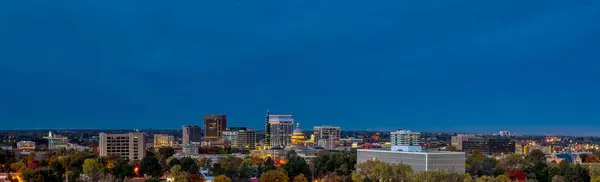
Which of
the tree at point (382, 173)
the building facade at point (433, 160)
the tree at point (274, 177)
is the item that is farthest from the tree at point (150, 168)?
the building facade at point (433, 160)

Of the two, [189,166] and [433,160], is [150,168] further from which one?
[433,160]

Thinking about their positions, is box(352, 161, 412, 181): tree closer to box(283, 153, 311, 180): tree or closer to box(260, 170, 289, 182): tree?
box(260, 170, 289, 182): tree

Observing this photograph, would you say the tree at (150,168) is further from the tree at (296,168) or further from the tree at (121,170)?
the tree at (296,168)

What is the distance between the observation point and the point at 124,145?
131750 millimetres

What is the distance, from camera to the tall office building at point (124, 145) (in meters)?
130

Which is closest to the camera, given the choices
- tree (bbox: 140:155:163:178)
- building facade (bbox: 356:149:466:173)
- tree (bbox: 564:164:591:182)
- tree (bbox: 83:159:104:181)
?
tree (bbox: 564:164:591:182)

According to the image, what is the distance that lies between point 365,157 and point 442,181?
143ft

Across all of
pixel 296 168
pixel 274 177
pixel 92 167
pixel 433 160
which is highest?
pixel 433 160

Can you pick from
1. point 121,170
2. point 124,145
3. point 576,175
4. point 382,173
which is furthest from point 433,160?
point 124,145

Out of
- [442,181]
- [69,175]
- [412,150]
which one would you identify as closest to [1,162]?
[69,175]

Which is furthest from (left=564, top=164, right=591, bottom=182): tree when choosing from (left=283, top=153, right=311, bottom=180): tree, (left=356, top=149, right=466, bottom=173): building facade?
(left=283, top=153, right=311, bottom=180): tree

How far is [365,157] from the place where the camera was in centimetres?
9906

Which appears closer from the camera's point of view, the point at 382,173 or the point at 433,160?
the point at 382,173

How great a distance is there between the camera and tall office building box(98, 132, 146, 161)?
130375mm
